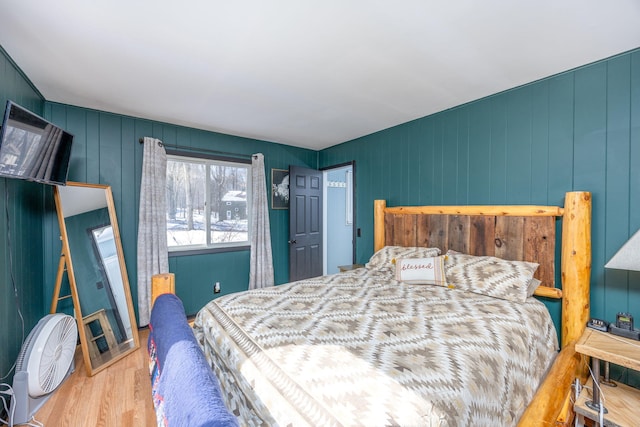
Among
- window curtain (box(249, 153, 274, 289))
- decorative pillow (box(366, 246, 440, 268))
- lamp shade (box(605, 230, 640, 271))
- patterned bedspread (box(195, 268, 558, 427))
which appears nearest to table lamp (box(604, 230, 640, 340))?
lamp shade (box(605, 230, 640, 271))

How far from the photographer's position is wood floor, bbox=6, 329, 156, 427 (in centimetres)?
182

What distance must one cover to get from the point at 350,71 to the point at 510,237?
191 centimetres

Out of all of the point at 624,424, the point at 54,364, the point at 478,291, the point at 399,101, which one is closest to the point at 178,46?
the point at 399,101

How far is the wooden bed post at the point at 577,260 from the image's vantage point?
6.46 feet

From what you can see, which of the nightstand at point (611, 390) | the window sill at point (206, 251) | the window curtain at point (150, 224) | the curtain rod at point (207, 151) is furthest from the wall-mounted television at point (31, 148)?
the nightstand at point (611, 390)

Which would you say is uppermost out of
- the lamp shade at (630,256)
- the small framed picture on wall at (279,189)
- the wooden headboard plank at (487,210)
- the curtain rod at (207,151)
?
the curtain rod at (207,151)

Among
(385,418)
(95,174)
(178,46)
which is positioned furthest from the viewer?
(95,174)

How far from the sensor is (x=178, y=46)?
182cm

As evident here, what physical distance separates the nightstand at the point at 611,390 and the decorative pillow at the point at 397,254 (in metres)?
1.22

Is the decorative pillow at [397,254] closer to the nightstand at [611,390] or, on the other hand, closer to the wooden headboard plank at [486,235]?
the wooden headboard plank at [486,235]

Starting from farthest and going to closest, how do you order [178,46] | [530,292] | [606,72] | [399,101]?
[399,101] → [530,292] → [606,72] → [178,46]

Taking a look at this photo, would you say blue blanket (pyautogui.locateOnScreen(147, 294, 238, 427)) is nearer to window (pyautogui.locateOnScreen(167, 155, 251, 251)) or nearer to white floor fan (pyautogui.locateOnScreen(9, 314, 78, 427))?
white floor fan (pyautogui.locateOnScreen(9, 314, 78, 427))

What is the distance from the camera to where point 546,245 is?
7.20 feet

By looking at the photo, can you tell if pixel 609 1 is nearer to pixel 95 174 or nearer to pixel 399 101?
pixel 399 101
